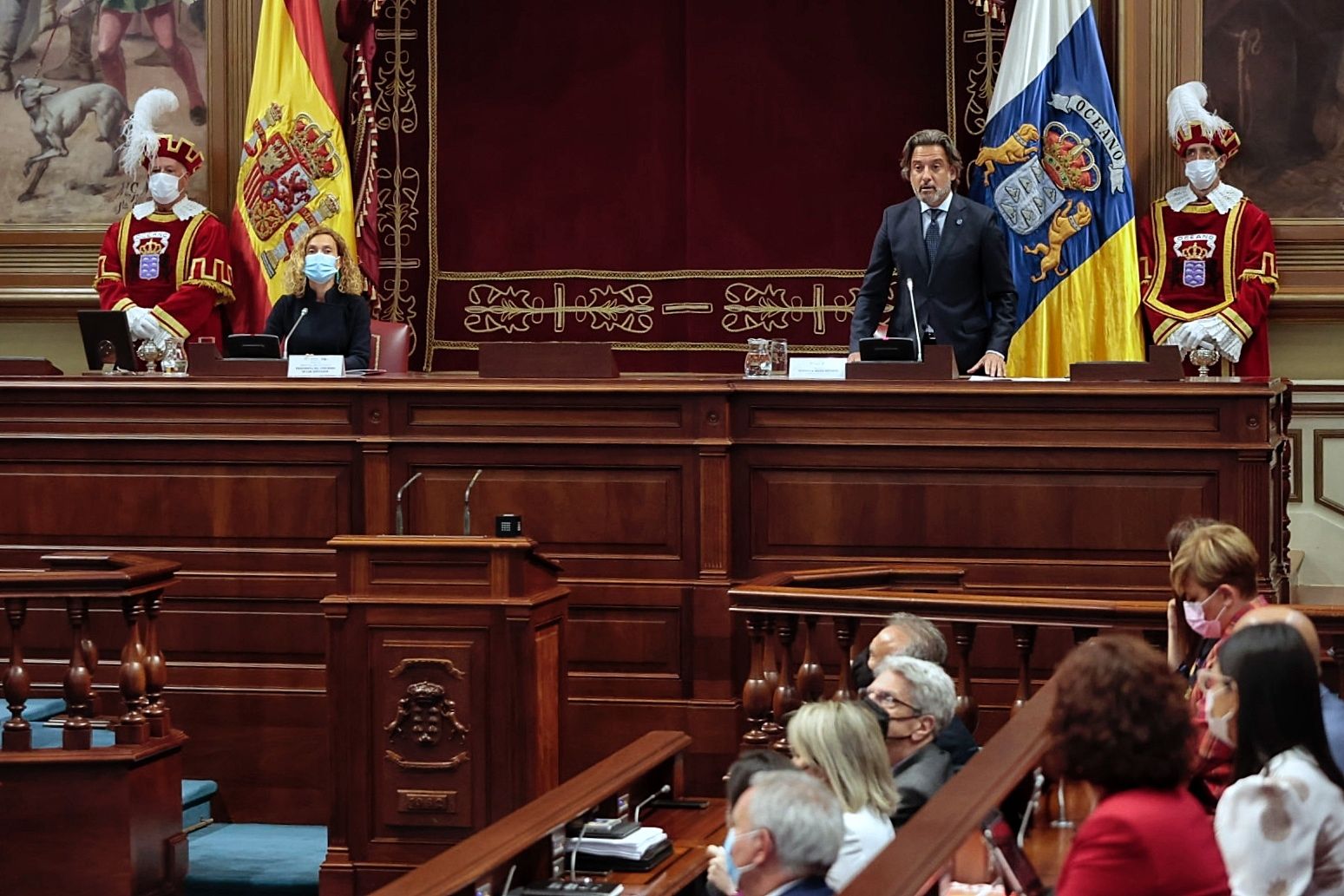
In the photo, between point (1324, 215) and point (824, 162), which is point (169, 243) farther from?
point (1324, 215)

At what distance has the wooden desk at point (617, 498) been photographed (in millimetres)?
5992

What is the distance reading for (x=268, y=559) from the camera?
636cm

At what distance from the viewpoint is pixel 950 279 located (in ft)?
22.8

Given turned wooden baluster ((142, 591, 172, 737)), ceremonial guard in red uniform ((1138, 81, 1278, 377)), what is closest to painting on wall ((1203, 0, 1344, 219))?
ceremonial guard in red uniform ((1138, 81, 1278, 377))

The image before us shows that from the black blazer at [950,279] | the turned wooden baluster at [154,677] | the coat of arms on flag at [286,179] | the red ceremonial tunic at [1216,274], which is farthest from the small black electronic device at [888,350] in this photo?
the coat of arms on flag at [286,179]

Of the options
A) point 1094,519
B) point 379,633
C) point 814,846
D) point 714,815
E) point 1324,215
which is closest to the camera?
point 814,846

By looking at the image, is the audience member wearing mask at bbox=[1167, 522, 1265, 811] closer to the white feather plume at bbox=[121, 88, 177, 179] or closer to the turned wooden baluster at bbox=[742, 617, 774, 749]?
the turned wooden baluster at bbox=[742, 617, 774, 749]

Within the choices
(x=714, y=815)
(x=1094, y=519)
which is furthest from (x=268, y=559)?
(x=1094, y=519)

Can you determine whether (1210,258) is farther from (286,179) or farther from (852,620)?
(286,179)

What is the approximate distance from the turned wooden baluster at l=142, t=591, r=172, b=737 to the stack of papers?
198 centimetres

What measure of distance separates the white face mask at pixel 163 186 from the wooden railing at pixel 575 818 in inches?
188

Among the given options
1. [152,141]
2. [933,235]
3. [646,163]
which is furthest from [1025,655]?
[152,141]

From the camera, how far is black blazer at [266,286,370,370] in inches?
283

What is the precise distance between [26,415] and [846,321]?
4134 millimetres
